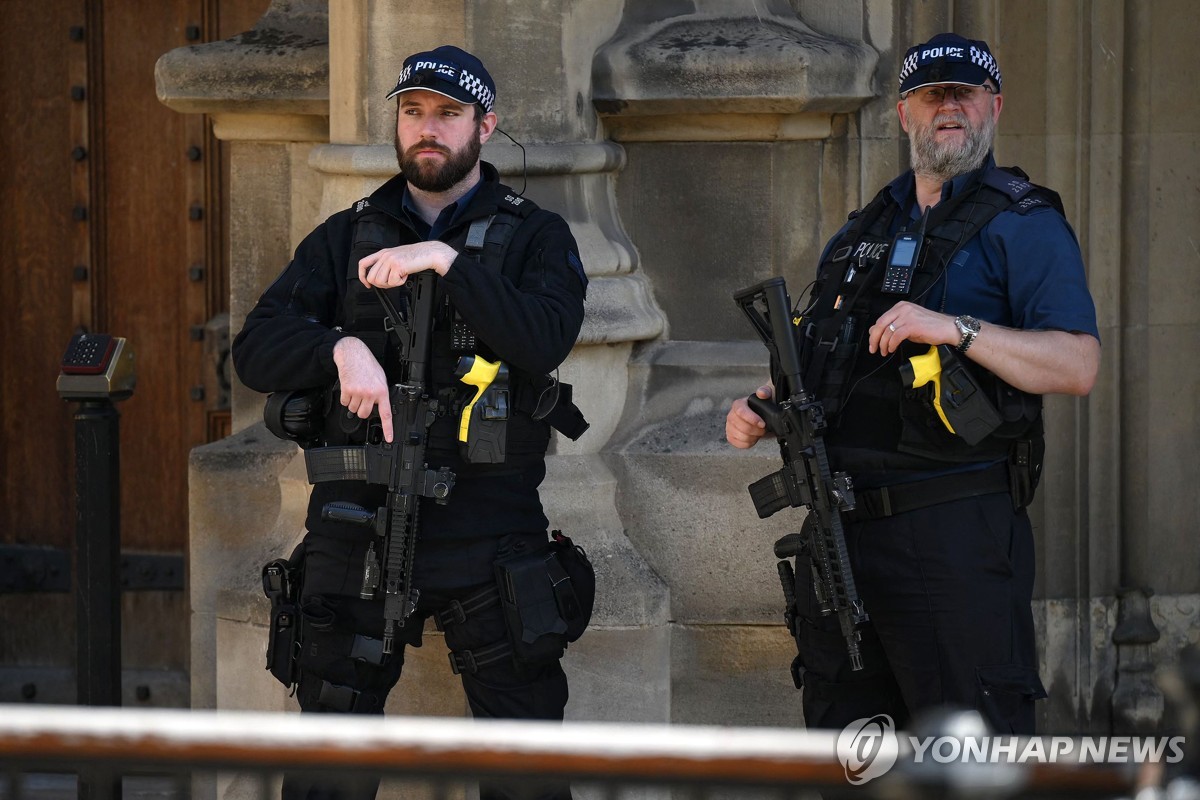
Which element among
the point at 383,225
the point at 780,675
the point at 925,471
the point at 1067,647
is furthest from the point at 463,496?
the point at 1067,647

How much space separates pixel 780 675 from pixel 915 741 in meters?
2.81

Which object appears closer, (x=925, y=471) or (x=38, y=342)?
(x=925, y=471)

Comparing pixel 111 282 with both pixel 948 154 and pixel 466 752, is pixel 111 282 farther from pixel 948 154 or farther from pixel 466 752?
pixel 466 752

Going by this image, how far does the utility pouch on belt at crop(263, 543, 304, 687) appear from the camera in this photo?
3801mm

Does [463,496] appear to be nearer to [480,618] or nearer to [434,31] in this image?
[480,618]

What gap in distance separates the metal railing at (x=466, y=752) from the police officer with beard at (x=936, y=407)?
5.85 ft

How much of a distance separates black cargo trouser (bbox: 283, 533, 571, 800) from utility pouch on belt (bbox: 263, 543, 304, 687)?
0.03 metres

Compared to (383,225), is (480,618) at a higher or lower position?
lower

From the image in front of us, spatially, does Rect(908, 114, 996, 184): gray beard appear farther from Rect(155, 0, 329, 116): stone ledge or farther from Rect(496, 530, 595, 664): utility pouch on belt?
Rect(155, 0, 329, 116): stone ledge

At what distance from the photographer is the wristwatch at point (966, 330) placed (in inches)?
133

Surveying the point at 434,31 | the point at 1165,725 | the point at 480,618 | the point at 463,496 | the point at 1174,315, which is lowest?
the point at 1165,725

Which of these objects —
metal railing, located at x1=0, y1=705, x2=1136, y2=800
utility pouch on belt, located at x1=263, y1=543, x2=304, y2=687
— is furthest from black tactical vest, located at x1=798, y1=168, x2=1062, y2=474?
metal railing, located at x1=0, y1=705, x2=1136, y2=800

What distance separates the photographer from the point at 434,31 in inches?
177

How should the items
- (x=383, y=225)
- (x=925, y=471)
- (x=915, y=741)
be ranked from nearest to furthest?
(x=915, y=741)
(x=925, y=471)
(x=383, y=225)
